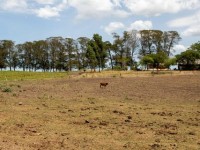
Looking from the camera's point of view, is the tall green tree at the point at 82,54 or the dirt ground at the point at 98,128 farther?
the tall green tree at the point at 82,54

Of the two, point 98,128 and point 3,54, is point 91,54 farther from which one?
point 98,128

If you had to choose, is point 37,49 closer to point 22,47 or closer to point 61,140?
point 22,47

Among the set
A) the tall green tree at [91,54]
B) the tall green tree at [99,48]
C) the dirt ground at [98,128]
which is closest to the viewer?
the dirt ground at [98,128]

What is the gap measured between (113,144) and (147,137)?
1.23 metres

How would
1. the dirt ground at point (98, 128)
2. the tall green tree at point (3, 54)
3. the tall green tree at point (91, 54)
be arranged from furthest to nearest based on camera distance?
the tall green tree at point (3, 54), the tall green tree at point (91, 54), the dirt ground at point (98, 128)

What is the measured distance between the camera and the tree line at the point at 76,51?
9731cm

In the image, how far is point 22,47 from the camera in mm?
109000

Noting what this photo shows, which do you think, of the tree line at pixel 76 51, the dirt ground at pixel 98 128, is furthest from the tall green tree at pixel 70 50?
the dirt ground at pixel 98 128

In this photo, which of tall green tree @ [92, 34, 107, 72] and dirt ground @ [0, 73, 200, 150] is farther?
tall green tree @ [92, 34, 107, 72]

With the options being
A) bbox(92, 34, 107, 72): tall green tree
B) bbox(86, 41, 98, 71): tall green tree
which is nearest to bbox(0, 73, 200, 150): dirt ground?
bbox(86, 41, 98, 71): tall green tree

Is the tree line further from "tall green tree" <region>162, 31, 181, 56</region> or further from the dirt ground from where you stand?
the dirt ground

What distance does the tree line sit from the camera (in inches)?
3831

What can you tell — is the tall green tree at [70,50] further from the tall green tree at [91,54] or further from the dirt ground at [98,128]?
the dirt ground at [98,128]

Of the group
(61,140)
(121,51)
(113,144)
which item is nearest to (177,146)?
(113,144)
